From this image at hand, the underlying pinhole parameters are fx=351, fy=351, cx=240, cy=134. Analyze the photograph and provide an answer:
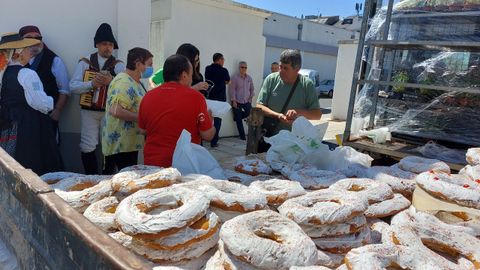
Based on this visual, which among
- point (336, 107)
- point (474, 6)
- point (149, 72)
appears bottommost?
point (336, 107)

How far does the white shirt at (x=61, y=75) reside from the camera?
348 cm

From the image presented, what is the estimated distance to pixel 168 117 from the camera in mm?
2322

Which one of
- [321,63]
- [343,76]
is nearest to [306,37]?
[321,63]

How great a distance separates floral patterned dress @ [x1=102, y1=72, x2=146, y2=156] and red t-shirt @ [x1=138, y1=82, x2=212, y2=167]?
48 centimetres

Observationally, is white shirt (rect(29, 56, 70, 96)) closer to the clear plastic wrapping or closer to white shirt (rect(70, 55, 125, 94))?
white shirt (rect(70, 55, 125, 94))

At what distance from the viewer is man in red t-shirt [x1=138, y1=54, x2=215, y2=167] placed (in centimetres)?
232

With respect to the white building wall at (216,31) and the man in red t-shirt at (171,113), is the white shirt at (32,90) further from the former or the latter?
the white building wall at (216,31)

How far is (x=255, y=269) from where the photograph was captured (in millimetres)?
1185

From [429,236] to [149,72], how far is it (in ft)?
9.91

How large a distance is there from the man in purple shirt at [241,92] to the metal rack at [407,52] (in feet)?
11.7

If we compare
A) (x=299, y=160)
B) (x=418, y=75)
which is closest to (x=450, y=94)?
(x=418, y=75)

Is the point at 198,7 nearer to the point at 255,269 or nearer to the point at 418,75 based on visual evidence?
the point at 418,75

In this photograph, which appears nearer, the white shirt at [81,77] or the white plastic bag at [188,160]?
the white plastic bag at [188,160]

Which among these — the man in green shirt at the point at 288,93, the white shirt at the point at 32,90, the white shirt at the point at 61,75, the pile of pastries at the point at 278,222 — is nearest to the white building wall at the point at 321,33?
the man in green shirt at the point at 288,93
